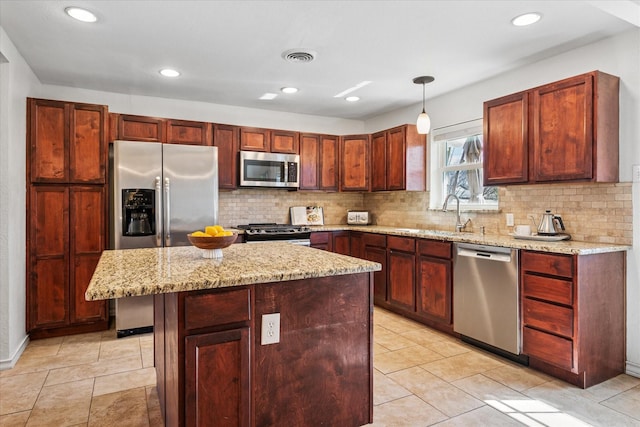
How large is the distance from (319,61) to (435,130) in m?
1.79

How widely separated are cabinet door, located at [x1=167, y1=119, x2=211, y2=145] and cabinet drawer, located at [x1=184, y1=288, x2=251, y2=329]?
3.10 meters

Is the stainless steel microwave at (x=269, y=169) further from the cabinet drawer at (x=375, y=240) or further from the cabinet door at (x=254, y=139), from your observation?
the cabinet drawer at (x=375, y=240)

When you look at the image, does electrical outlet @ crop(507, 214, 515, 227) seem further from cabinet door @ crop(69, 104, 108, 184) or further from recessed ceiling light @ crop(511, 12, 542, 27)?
cabinet door @ crop(69, 104, 108, 184)

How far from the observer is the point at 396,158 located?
459 cm

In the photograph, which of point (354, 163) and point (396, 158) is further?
point (354, 163)

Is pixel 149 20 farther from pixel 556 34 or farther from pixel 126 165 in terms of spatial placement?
pixel 556 34

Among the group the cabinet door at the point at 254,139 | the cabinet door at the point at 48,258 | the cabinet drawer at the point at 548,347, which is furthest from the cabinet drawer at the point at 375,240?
the cabinet door at the point at 48,258

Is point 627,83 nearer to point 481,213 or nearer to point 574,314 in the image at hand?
point 481,213

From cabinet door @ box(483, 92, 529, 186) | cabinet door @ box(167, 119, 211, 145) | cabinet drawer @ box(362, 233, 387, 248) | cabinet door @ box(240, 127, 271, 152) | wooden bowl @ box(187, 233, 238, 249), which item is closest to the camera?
wooden bowl @ box(187, 233, 238, 249)

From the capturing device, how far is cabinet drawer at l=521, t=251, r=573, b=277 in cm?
250

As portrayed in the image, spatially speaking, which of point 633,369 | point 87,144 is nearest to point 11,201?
point 87,144

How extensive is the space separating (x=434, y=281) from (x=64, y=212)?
11.4 feet

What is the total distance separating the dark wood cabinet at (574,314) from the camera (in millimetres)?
2475

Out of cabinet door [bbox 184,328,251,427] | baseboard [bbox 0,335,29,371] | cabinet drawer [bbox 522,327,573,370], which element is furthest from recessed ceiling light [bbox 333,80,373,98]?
baseboard [bbox 0,335,29,371]
